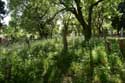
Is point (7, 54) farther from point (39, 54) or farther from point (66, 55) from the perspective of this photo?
point (66, 55)

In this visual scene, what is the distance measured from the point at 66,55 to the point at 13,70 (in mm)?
3407

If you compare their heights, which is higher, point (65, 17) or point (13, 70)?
point (65, 17)

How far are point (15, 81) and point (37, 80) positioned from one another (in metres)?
0.83

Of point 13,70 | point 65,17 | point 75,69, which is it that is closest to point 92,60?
point 75,69

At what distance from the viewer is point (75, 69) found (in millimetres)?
12930

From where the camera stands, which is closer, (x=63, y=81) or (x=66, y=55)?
(x=63, y=81)

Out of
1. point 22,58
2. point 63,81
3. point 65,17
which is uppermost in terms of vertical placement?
point 65,17

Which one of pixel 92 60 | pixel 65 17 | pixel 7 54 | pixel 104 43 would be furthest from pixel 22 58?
pixel 65 17

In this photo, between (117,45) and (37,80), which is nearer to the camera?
(37,80)

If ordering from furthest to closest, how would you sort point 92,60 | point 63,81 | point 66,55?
point 66,55 → point 92,60 → point 63,81

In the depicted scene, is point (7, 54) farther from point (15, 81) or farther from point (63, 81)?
point (63, 81)

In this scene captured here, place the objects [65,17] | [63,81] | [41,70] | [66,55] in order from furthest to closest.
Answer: [65,17] → [66,55] → [41,70] → [63,81]

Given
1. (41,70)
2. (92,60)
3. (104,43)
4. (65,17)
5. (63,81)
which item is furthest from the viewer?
(65,17)

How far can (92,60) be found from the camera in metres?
13.9
